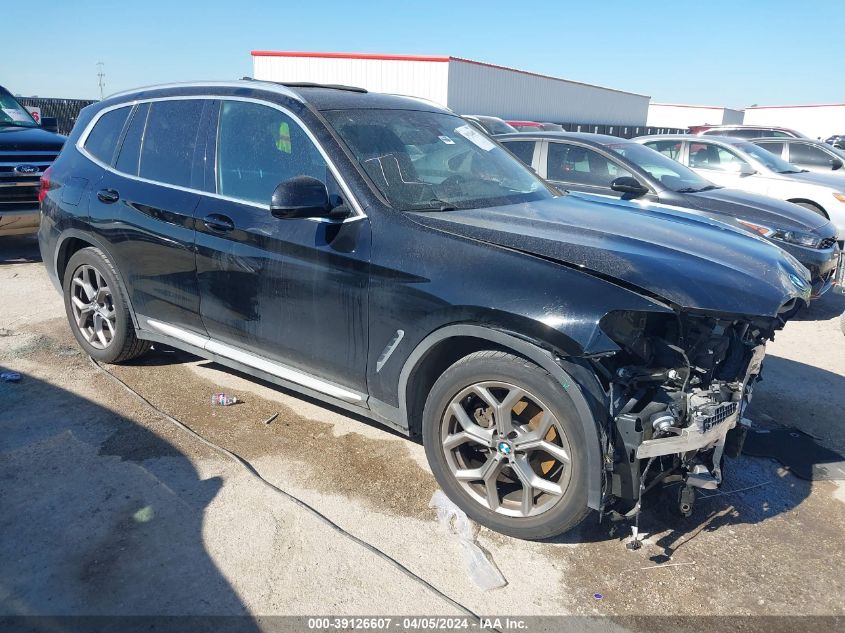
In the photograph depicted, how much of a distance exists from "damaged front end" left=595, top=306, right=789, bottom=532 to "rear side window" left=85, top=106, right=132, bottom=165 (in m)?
3.67

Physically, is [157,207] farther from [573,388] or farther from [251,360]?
[573,388]

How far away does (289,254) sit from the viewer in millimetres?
3508

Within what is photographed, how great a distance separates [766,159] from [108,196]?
894cm

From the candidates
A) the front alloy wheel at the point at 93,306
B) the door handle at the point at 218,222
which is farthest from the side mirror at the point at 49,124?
the door handle at the point at 218,222

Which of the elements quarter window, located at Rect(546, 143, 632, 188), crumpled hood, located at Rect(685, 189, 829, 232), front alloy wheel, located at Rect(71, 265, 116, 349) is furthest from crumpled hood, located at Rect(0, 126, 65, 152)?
crumpled hood, located at Rect(685, 189, 829, 232)

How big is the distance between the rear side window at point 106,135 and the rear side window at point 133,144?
0.36ft

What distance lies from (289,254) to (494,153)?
1605 millimetres

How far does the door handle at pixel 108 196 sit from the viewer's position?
175 inches

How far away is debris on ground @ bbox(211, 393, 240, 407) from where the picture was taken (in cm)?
439

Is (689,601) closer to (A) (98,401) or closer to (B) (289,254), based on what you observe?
(B) (289,254)

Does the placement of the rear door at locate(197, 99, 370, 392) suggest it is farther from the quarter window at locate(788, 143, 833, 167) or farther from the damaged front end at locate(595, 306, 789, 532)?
the quarter window at locate(788, 143, 833, 167)

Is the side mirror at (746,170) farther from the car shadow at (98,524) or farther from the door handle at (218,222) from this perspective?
the car shadow at (98,524)

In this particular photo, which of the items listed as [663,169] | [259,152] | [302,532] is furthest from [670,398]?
[663,169]

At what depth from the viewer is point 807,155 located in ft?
40.3
